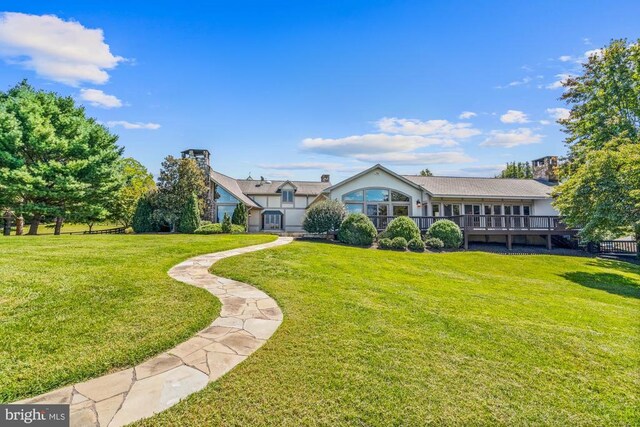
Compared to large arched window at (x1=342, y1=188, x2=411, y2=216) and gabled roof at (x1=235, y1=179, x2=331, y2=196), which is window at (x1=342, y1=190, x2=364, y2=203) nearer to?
large arched window at (x1=342, y1=188, x2=411, y2=216)

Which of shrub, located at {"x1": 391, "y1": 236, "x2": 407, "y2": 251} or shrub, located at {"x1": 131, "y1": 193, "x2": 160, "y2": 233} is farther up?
shrub, located at {"x1": 131, "y1": 193, "x2": 160, "y2": 233}

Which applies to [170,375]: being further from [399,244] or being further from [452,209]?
[452,209]

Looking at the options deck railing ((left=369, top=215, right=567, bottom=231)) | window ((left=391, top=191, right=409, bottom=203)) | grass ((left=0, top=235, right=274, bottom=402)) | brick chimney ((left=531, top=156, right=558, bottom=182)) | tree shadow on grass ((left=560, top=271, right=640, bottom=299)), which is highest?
brick chimney ((left=531, top=156, right=558, bottom=182))

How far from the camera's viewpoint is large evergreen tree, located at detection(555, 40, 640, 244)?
472 inches

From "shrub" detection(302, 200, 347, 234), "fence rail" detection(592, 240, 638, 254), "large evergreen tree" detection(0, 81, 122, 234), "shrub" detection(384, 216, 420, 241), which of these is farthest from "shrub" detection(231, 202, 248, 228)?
"fence rail" detection(592, 240, 638, 254)

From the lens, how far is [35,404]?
2.54 m

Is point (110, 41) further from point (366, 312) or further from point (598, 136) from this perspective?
point (598, 136)

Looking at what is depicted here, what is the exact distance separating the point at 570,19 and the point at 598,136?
11211 millimetres

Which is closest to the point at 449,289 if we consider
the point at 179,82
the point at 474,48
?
the point at 474,48

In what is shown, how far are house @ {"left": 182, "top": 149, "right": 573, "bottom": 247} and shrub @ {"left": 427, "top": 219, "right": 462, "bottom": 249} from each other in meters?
1.14

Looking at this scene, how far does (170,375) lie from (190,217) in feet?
63.0

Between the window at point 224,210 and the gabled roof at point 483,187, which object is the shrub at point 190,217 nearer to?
the window at point 224,210

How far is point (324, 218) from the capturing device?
17453mm

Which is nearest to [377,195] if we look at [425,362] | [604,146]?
[604,146]
